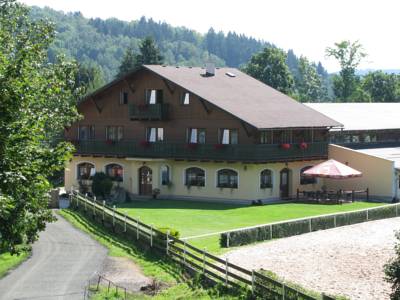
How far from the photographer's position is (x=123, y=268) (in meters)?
31.7

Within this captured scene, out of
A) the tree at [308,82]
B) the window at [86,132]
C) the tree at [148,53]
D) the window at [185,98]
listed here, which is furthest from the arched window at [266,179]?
the tree at [308,82]

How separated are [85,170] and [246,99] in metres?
14.3

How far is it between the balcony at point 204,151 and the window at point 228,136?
1025 mm

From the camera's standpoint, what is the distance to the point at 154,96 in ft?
183

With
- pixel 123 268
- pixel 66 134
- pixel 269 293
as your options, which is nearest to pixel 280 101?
pixel 66 134

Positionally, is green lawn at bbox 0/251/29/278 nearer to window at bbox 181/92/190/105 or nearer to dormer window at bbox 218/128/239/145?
dormer window at bbox 218/128/239/145

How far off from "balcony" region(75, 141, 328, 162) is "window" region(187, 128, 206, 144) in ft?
3.12

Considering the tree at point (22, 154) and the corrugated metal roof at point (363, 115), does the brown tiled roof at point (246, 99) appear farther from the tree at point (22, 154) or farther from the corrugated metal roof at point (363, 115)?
the tree at point (22, 154)

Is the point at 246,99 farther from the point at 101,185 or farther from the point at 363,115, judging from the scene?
the point at 363,115

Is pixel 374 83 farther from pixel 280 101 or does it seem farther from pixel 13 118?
pixel 13 118

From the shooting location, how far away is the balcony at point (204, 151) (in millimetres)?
50000

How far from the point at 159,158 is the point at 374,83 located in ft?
242

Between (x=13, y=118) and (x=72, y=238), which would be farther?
(x=72, y=238)

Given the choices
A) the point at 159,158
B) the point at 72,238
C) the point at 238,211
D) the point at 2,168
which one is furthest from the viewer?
the point at 159,158
